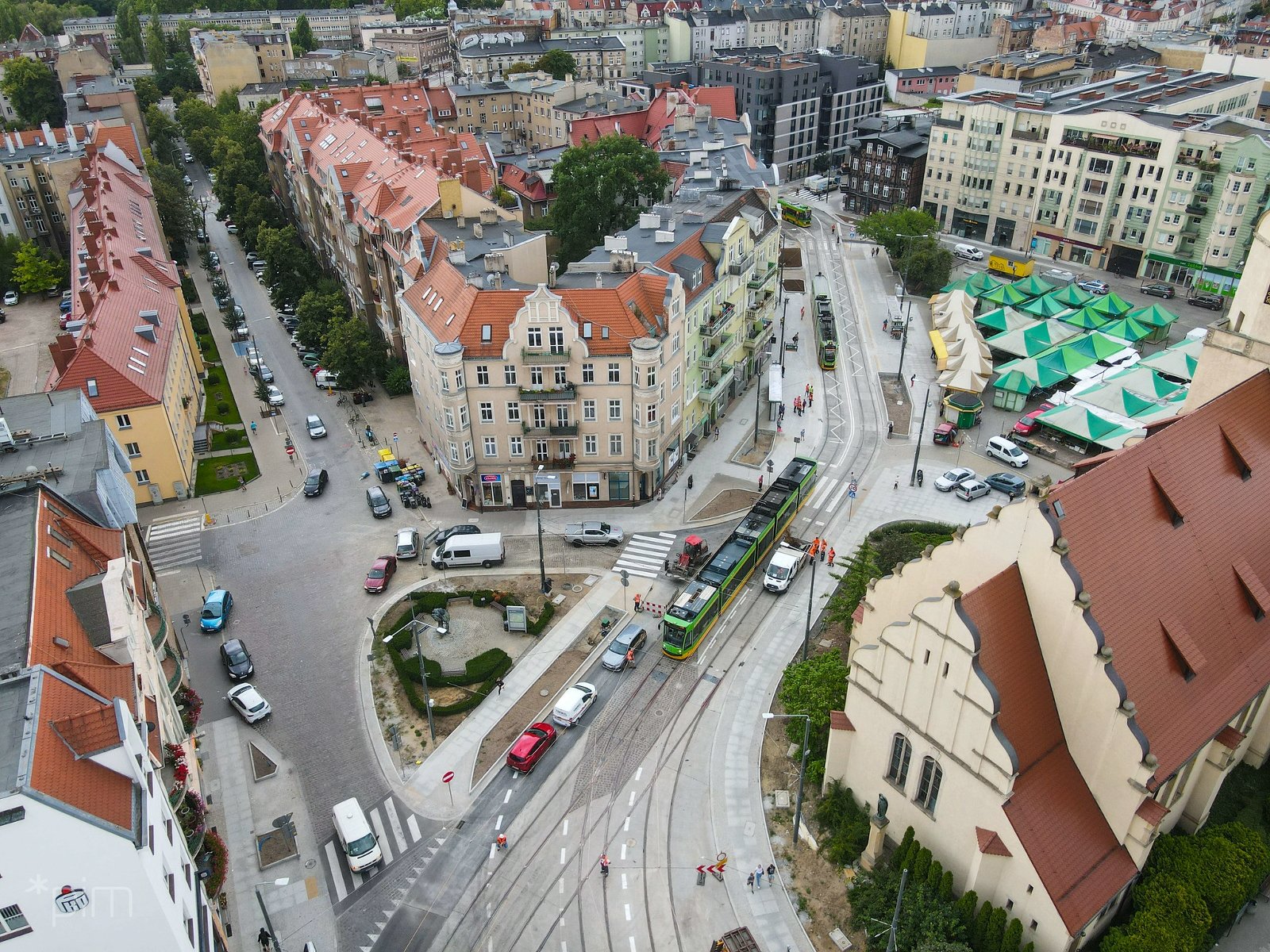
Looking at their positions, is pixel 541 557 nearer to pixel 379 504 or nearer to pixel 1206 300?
pixel 379 504

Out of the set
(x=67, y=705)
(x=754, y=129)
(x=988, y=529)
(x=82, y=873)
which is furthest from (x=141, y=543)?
(x=754, y=129)

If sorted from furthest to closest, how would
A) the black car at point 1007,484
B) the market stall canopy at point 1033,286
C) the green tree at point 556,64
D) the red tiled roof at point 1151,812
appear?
the green tree at point 556,64 → the market stall canopy at point 1033,286 → the black car at point 1007,484 → the red tiled roof at point 1151,812

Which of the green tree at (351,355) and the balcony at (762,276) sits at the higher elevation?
the balcony at (762,276)

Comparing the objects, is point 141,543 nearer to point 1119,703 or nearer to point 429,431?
point 429,431

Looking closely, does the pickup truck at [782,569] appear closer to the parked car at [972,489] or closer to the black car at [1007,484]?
the parked car at [972,489]

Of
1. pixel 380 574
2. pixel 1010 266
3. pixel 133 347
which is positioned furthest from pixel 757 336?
pixel 133 347

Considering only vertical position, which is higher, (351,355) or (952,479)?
(351,355)

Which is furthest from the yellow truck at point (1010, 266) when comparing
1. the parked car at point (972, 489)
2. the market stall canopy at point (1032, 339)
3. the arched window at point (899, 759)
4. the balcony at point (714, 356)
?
the arched window at point (899, 759)
